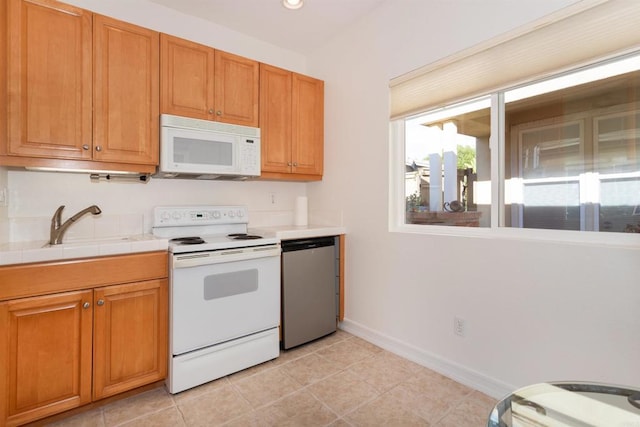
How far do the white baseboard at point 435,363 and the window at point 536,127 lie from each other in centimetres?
92

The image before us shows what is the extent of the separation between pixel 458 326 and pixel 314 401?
40.9 inches

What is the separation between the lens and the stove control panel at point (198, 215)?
2.37m

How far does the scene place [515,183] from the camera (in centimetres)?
188

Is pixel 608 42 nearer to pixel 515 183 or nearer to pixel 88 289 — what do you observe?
pixel 515 183

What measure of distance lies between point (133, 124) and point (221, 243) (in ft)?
3.21

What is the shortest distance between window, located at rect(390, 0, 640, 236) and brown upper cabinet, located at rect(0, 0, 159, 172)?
1819 mm

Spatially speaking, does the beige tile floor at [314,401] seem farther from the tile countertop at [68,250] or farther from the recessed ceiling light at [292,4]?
the recessed ceiling light at [292,4]

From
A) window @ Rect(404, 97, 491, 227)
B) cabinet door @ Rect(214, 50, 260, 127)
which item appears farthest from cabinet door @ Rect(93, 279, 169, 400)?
window @ Rect(404, 97, 491, 227)

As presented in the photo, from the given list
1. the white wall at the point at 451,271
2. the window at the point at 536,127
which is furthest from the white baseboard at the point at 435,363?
the window at the point at 536,127

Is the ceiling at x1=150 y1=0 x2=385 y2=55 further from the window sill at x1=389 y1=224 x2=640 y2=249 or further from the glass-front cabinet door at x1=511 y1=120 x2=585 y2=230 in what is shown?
the window sill at x1=389 y1=224 x2=640 y2=249

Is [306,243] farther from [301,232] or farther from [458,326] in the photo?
[458,326]

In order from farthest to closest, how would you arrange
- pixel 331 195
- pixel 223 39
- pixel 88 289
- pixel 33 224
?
1. pixel 331 195
2. pixel 223 39
3. pixel 33 224
4. pixel 88 289

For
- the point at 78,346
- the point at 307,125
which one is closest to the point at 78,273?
the point at 78,346

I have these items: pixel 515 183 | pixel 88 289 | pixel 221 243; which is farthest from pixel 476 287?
pixel 88 289
